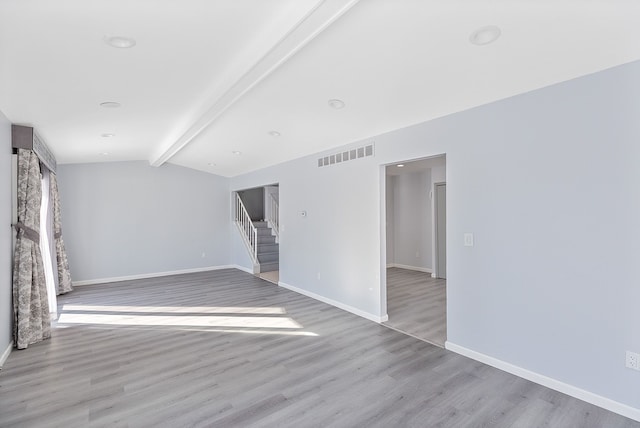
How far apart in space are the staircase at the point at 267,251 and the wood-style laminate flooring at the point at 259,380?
359 cm

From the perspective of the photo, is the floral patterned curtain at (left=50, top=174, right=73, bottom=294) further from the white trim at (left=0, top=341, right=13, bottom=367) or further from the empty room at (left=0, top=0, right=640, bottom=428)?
the white trim at (left=0, top=341, right=13, bottom=367)

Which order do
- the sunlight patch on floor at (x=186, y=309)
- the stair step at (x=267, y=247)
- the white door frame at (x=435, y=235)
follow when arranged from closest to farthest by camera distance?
the sunlight patch on floor at (x=186, y=309), the white door frame at (x=435, y=235), the stair step at (x=267, y=247)

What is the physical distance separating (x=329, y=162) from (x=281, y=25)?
299 cm

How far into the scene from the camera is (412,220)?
820cm

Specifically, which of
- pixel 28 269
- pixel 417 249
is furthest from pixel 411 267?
pixel 28 269

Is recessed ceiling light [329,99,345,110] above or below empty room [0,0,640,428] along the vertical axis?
above

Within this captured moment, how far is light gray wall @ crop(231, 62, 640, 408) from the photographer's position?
2271 mm

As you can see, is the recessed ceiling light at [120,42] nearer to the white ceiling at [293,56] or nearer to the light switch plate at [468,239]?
the white ceiling at [293,56]

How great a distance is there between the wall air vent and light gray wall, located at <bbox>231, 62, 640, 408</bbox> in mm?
529

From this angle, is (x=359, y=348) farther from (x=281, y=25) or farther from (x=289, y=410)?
(x=281, y=25)

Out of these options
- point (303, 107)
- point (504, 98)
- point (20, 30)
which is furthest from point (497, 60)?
point (20, 30)

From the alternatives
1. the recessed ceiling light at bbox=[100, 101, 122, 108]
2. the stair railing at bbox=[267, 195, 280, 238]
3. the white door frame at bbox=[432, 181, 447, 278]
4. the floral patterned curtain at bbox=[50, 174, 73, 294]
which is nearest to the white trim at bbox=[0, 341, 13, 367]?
the recessed ceiling light at bbox=[100, 101, 122, 108]

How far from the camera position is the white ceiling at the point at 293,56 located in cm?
186

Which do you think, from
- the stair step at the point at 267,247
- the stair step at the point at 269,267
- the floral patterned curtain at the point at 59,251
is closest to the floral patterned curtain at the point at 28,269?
the floral patterned curtain at the point at 59,251
